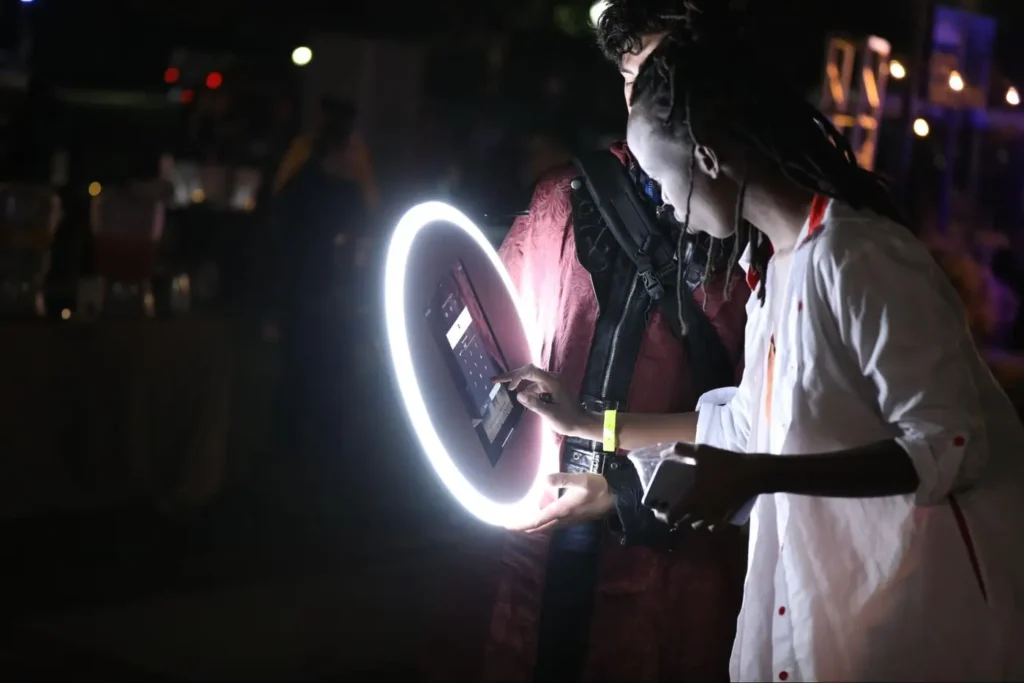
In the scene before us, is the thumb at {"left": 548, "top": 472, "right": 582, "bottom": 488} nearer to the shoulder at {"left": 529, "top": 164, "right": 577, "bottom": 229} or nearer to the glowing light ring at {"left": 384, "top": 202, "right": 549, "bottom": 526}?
the glowing light ring at {"left": 384, "top": 202, "right": 549, "bottom": 526}

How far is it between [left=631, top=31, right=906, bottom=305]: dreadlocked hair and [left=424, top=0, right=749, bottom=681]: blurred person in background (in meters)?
0.42

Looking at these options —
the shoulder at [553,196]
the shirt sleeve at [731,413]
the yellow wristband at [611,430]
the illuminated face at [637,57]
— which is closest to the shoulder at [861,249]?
the shirt sleeve at [731,413]

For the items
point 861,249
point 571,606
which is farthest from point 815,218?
point 571,606

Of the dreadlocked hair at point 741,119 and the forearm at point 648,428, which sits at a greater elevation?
the dreadlocked hair at point 741,119

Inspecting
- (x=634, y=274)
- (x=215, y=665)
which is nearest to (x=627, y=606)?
(x=634, y=274)

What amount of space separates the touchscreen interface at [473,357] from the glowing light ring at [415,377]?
8 centimetres

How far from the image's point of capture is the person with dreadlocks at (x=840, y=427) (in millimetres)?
1233

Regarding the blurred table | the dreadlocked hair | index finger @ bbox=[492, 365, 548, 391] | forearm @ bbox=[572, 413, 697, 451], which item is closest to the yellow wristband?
forearm @ bbox=[572, 413, 697, 451]

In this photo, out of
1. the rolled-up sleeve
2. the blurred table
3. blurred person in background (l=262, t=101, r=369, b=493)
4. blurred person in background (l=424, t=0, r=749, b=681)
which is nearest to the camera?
the rolled-up sleeve

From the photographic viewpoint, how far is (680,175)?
1392 mm

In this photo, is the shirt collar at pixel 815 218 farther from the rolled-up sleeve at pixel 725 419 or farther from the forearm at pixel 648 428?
the forearm at pixel 648 428

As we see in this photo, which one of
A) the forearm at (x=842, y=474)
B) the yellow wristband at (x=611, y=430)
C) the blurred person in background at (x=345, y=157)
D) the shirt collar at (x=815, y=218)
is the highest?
the blurred person in background at (x=345, y=157)

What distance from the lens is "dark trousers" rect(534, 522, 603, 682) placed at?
6.23ft

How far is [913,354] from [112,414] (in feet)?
11.0
